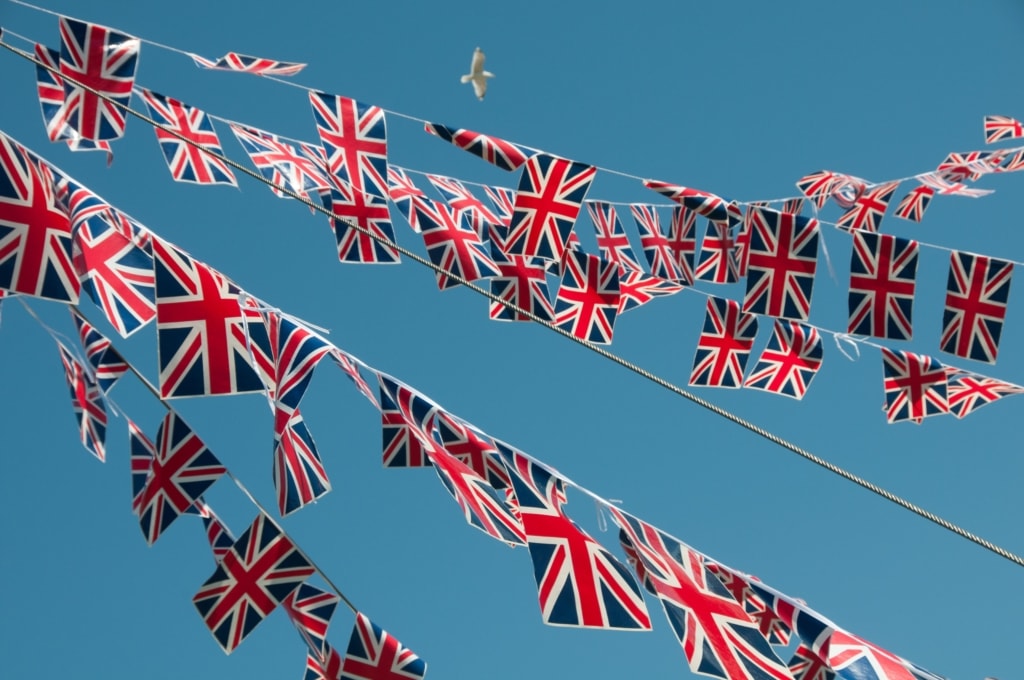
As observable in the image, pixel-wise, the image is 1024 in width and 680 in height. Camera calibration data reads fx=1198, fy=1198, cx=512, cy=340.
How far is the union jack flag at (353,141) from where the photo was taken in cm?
916

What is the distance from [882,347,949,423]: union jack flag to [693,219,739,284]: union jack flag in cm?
154

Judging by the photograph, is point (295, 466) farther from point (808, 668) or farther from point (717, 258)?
point (717, 258)

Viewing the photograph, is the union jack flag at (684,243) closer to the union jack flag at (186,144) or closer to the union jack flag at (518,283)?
the union jack flag at (518,283)

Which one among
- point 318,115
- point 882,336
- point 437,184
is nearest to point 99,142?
point 318,115

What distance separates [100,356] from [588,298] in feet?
13.6

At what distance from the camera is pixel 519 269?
10.4m

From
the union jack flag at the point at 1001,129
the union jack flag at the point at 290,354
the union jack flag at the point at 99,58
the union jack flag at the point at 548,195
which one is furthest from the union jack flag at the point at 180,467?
the union jack flag at the point at 1001,129

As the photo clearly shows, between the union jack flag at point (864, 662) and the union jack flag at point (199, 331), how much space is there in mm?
3467

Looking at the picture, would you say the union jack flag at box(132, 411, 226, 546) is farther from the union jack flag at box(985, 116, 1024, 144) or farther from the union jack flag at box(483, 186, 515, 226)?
the union jack flag at box(985, 116, 1024, 144)

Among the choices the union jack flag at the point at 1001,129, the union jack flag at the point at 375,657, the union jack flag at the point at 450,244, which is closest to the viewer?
the union jack flag at the point at 375,657

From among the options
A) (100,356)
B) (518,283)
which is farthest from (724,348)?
(100,356)

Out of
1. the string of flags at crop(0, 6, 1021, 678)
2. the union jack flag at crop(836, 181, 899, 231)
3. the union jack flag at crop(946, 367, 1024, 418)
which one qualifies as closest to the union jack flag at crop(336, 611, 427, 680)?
the string of flags at crop(0, 6, 1021, 678)

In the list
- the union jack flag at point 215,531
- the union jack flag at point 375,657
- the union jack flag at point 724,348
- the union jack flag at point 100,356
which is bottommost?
the union jack flag at point 375,657

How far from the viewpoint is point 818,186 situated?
12211 millimetres
